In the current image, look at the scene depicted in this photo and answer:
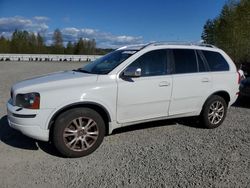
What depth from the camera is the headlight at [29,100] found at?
12.8 feet

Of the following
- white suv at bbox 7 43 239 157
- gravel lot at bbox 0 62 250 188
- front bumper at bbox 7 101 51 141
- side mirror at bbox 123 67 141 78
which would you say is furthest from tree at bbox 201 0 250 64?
front bumper at bbox 7 101 51 141

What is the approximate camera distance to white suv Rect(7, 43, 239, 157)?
401 centimetres

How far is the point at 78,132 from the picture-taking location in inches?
166

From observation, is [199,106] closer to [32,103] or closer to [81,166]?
[81,166]

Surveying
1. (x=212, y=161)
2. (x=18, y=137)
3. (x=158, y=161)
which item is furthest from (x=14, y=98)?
(x=212, y=161)

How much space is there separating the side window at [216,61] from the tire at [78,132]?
274cm

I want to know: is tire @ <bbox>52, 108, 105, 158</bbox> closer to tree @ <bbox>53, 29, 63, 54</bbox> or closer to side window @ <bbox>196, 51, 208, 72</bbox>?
side window @ <bbox>196, 51, 208, 72</bbox>

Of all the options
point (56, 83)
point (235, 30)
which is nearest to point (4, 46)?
point (235, 30)

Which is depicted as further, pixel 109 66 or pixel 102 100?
pixel 109 66

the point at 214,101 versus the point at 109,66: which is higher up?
the point at 109,66

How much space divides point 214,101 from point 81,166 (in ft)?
10.6

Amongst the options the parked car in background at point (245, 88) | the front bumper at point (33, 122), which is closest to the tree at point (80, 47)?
the parked car in background at point (245, 88)

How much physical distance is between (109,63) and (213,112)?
2528mm

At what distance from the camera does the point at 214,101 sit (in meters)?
5.63
